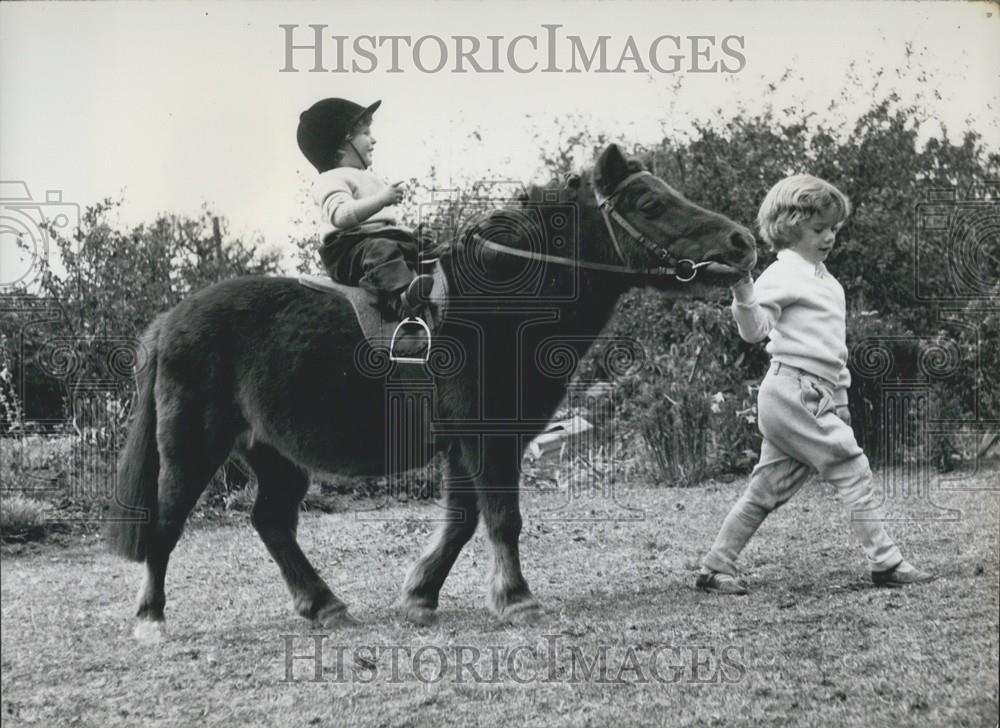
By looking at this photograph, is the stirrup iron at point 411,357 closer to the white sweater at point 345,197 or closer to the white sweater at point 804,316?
the white sweater at point 345,197

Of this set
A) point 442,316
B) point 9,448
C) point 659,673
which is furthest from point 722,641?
point 9,448

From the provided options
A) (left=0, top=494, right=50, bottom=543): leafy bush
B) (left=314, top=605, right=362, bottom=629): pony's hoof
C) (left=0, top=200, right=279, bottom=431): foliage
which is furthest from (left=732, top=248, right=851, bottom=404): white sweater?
(left=0, top=494, right=50, bottom=543): leafy bush

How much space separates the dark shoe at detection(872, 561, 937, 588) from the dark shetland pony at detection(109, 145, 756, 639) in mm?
1514

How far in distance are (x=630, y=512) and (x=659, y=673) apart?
3.23 feet

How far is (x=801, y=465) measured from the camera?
424 centimetres

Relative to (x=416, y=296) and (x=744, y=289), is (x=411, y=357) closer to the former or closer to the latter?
(x=416, y=296)

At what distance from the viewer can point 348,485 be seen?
472 centimetres

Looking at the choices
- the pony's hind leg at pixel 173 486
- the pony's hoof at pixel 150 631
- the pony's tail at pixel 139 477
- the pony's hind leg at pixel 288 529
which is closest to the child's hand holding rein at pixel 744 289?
the pony's hind leg at pixel 288 529

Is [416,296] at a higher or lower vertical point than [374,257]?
lower

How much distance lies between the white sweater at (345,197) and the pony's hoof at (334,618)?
1637mm

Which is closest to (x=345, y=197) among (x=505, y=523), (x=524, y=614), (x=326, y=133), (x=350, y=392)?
(x=326, y=133)

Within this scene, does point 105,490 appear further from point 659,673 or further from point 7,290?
point 659,673

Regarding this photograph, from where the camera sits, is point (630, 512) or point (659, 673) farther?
point (630, 512)

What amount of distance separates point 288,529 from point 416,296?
4.10 ft
